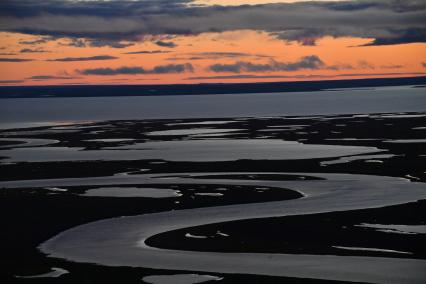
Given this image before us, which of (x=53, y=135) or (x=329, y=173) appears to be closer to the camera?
(x=329, y=173)

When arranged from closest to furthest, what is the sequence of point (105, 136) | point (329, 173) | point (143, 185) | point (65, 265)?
point (65, 265)
point (143, 185)
point (329, 173)
point (105, 136)

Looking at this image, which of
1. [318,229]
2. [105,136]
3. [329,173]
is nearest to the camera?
[318,229]

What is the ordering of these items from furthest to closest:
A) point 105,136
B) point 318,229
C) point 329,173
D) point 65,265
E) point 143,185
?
point 105,136
point 329,173
point 143,185
point 318,229
point 65,265

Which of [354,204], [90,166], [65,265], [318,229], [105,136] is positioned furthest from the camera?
[105,136]

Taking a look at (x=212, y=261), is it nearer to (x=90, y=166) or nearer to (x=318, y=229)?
(x=318, y=229)

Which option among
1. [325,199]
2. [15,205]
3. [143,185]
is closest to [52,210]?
[15,205]

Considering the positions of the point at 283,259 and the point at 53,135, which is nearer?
the point at 283,259

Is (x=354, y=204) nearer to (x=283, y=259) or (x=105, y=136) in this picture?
(x=283, y=259)

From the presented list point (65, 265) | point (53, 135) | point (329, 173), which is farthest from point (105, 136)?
point (65, 265)

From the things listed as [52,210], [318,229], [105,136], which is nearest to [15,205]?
[52,210]
